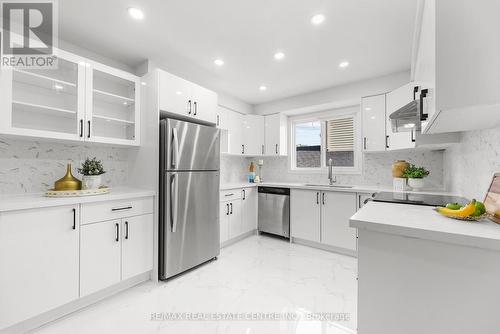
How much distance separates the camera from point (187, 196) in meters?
2.47

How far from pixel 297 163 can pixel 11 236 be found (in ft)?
12.8

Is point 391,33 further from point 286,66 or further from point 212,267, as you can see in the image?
point 212,267

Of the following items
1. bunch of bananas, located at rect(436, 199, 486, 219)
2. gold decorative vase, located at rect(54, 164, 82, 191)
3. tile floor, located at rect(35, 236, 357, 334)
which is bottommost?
tile floor, located at rect(35, 236, 357, 334)

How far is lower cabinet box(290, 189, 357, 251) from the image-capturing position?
2934mm

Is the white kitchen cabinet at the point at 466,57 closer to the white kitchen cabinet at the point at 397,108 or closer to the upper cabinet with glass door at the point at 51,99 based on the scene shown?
the white kitchen cabinet at the point at 397,108

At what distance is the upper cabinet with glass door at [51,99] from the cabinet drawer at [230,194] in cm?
182

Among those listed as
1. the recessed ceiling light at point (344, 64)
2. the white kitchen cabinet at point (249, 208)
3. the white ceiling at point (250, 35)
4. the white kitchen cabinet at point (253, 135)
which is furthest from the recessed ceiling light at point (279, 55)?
the white kitchen cabinet at point (249, 208)

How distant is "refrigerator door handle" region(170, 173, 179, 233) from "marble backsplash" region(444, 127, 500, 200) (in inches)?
98.2

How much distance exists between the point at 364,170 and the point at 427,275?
2752 millimetres

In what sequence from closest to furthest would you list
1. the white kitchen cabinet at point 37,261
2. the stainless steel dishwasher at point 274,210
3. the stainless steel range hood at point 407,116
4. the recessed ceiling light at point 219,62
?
the white kitchen cabinet at point 37,261 → the stainless steel range hood at point 407,116 → the recessed ceiling light at point 219,62 → the stainless steel dishwasher at point 274,210

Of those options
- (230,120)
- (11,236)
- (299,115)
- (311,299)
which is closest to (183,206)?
(11,236)

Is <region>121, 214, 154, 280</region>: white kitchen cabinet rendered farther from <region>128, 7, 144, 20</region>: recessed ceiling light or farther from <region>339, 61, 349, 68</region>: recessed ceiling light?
<region>339, 61, 349, 68</region>: recessed ceiling light

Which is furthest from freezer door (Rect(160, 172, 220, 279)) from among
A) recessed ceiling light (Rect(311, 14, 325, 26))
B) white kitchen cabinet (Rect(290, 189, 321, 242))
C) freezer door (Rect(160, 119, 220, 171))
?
recessed ceiling light (Rect(311, 14, 325, 26))

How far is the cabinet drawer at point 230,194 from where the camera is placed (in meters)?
3.22
